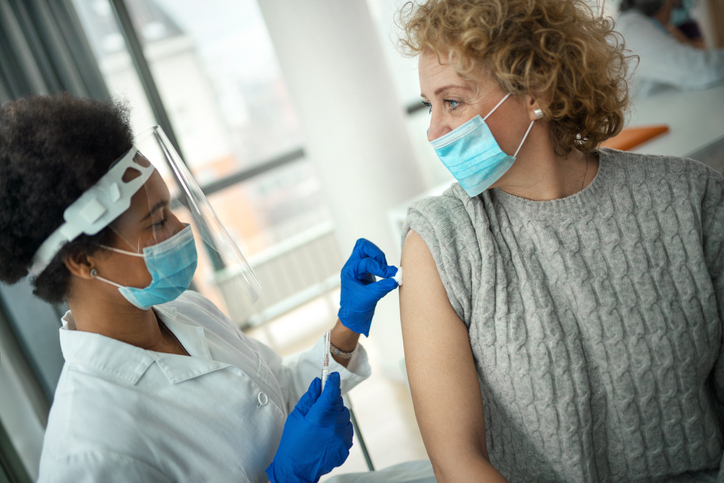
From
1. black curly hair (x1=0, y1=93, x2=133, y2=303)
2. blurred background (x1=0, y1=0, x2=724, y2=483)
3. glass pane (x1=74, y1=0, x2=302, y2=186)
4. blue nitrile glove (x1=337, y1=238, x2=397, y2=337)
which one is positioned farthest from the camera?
glass pane (x1=74, y1=0, x2=302, y2=186)

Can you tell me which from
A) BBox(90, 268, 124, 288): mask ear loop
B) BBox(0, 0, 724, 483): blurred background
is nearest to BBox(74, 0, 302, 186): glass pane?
BBox(0, 0, 724, 483): blurred background

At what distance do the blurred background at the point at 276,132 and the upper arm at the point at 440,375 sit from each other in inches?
21.1

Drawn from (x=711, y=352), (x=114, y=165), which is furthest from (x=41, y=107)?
(x=711, y=352)

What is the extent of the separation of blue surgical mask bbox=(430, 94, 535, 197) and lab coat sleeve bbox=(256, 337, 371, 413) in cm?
57

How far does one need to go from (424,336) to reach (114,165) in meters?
0.68

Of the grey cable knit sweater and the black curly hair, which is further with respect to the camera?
the grey cable knit sweater

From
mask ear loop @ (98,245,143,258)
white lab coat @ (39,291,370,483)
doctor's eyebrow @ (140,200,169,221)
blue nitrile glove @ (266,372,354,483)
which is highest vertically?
doctor's eyebrow @ (140,200,169,221)

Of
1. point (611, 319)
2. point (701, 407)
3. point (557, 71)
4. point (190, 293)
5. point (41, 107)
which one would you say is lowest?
point (701, 407)

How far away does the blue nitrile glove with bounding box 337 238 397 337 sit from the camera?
3.70ft

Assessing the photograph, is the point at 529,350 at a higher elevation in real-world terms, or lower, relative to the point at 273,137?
lower

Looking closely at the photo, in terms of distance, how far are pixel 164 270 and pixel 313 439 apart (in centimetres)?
46

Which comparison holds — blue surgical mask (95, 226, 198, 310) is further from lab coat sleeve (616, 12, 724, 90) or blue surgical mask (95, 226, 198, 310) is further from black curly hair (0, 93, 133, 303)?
lab coat sleeve (616, 12, 724, 90)

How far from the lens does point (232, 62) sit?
394 cm

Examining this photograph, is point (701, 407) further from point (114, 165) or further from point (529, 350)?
point (114, 165)
